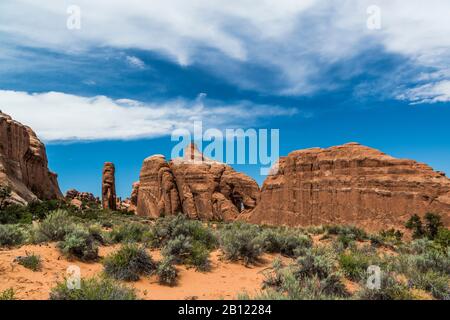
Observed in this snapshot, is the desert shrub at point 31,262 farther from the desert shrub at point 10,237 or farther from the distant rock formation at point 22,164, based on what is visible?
the distant rock formation at point 22,164

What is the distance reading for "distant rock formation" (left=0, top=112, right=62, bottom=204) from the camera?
164 feet

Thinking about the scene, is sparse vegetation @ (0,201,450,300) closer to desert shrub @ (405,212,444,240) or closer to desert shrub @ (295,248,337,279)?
desert shrub @ (295,248,337,279)

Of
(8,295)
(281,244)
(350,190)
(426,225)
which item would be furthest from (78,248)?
(350,190)

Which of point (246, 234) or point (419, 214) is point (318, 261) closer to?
point (246, 234)

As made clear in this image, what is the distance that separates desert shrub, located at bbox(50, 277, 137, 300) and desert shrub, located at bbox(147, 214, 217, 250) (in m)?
5.76

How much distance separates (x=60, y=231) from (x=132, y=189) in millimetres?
106108

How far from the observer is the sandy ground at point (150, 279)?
324 inches

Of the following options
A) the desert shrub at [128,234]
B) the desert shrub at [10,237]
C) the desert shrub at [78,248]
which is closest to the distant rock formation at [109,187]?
the desert shrub at [128,234]

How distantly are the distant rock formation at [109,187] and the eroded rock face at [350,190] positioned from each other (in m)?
36.0

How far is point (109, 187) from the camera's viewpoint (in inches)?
3393

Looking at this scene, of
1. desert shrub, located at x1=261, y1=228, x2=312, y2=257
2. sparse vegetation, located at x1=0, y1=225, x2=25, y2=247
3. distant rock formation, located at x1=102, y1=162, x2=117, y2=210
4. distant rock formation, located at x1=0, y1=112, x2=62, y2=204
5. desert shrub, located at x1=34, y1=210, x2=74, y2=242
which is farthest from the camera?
distant rock formation, located at x1=102, y1=162, x2=117, y2=210

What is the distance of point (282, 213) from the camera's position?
70500 mm

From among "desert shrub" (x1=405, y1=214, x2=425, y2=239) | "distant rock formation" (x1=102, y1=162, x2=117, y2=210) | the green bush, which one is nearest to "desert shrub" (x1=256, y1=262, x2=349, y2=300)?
the green bush
